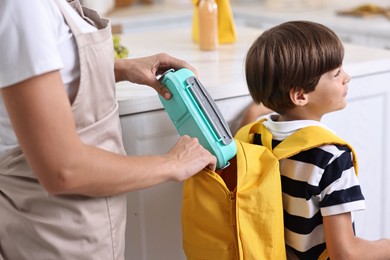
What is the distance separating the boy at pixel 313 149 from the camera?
1401 millimetres

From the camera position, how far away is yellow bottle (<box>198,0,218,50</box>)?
215 cm

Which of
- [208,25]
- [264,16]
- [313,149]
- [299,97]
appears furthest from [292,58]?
[264,16]

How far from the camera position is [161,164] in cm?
121

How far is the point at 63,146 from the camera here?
1065 mm

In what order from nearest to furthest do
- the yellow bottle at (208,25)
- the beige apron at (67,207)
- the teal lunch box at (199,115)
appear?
1. the beige apron at (67,207)
2. the teal lunch box at (199,115)
3. the yellow bottle at (208,25)

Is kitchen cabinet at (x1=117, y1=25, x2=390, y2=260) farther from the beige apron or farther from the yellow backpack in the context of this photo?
the beige apron

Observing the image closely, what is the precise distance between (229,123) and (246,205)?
1.24 ft

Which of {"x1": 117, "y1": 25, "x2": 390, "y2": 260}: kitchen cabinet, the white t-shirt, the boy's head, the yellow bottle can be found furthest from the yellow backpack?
the yellow bottle

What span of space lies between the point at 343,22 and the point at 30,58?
7.51 feet

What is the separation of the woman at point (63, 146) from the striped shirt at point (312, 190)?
20cm

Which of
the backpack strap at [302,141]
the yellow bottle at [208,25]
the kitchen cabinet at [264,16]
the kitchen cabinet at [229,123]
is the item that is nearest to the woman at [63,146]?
the backpack strap at [302,141]

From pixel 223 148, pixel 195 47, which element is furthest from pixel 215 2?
pixel 223 148

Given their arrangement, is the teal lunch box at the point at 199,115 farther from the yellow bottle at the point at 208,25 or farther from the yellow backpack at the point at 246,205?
the yellow bottle at the point at 208,25

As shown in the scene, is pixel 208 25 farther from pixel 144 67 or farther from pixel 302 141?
pixel 302 141
